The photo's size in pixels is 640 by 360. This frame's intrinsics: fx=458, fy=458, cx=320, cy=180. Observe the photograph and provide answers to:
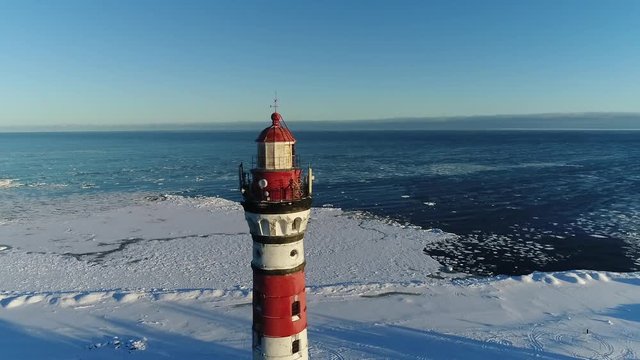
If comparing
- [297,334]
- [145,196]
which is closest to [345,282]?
[297,334]

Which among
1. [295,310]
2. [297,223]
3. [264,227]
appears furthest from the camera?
[295,310]

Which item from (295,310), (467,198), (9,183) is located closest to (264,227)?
(295,310)

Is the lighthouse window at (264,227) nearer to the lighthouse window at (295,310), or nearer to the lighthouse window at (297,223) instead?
the lighthouse window at (297,223)

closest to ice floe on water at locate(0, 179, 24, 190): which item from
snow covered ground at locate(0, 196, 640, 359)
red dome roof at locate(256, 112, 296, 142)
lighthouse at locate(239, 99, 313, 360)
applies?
snow covered ground at locate(0, 196, 640, 359)

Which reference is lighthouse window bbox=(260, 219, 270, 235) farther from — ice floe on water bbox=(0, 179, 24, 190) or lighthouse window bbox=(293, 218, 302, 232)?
ice floe on water bbox=(0, 179, 24, 190)

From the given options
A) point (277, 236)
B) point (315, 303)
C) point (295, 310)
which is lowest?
point (315, 303)

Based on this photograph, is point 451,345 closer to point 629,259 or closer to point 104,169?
point 629,259

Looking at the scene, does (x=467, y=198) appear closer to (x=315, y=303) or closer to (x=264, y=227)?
(x=315, y=303)
